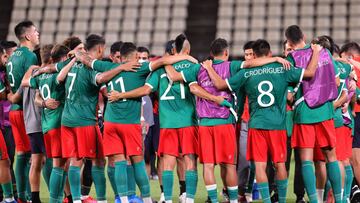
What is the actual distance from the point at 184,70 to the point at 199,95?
31 cm

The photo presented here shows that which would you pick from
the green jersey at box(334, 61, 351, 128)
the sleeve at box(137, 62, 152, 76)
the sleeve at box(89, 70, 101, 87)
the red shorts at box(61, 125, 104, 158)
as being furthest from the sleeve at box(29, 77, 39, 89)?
the green jersey at box(334, 61, 351, 128)

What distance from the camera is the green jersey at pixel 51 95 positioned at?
25.4ft

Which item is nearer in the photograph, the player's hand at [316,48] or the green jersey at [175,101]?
the player's hand at [316,48]

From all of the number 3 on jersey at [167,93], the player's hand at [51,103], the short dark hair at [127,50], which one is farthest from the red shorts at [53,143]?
the number 3 on jersey at [167,93]

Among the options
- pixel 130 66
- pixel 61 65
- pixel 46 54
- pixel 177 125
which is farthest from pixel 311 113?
pixel 46 54

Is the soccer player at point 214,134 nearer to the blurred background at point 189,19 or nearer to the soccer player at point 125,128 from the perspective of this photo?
the soccer player at point 125,128

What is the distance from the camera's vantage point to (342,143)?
7746 millimetres

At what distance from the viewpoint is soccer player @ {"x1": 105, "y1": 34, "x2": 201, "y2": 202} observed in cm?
762

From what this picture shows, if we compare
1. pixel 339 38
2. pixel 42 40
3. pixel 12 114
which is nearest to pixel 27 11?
pixel 42 40

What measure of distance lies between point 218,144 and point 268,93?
0.72 metres

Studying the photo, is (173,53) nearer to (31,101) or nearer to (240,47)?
(31,101)

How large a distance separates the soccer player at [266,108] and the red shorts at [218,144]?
22cm

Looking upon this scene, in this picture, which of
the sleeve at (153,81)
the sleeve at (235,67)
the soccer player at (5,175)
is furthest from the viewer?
the soccer player at (5,175)

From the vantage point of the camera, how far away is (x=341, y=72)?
25.3 feet
